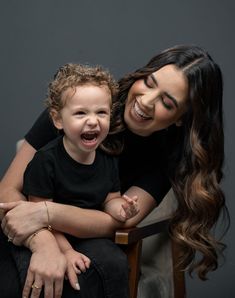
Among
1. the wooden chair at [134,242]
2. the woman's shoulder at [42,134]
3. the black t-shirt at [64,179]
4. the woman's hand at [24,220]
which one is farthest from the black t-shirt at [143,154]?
the woman's hand at [24,220]

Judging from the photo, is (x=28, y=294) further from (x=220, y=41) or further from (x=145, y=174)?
(x=220, y=41)

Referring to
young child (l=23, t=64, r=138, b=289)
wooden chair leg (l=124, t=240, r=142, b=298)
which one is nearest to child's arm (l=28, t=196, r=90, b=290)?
young child (l=23, t=64, r=138, b=289)

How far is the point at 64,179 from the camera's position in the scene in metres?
1.67

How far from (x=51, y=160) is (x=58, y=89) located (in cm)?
21

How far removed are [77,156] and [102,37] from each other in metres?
1.27

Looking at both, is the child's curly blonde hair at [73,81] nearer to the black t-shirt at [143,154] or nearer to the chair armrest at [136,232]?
the black t-shirt at [143,154]

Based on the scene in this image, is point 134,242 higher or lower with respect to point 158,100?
lower

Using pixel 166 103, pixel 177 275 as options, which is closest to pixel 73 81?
pixel 166 103

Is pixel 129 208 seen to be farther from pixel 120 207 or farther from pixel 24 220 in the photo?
pixel 24 220

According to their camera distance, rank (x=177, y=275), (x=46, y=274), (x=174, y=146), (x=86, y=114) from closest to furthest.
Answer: (x=46, y=274), (x=86, y=114), (x=174, y=146), (x=177, y=275)

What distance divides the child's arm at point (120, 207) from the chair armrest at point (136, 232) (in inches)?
1.8

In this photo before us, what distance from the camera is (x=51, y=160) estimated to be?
168 centimetres

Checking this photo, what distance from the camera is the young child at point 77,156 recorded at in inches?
63.1

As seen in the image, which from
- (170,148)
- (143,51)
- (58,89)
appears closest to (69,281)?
(58,89)
